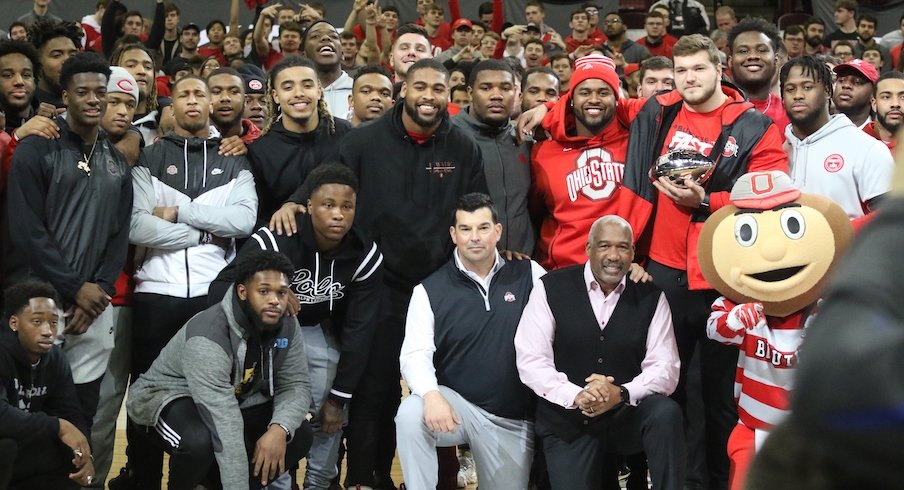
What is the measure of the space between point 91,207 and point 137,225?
0.21m

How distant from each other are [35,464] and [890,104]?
383cm

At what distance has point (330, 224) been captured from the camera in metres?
4.07

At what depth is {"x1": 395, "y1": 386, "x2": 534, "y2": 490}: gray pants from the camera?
13.0ft

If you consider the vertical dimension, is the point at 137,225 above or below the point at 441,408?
above

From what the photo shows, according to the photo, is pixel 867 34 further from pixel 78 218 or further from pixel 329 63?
pixel 78 218

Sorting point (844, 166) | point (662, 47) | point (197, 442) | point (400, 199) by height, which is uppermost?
point (662, 47)

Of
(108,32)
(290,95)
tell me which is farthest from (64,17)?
(290,95)

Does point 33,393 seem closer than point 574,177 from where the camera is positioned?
Yes

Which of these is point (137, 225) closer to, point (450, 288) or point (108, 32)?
point (450, 288)

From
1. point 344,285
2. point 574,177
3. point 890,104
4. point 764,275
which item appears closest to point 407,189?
point 344,285

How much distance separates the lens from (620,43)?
32.1 ft

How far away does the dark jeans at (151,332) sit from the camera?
4.19 meters

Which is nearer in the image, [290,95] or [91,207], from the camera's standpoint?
[91,207]

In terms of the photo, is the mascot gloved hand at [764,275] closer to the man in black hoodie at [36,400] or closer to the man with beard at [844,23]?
the man in black hoodie at [36,400]
